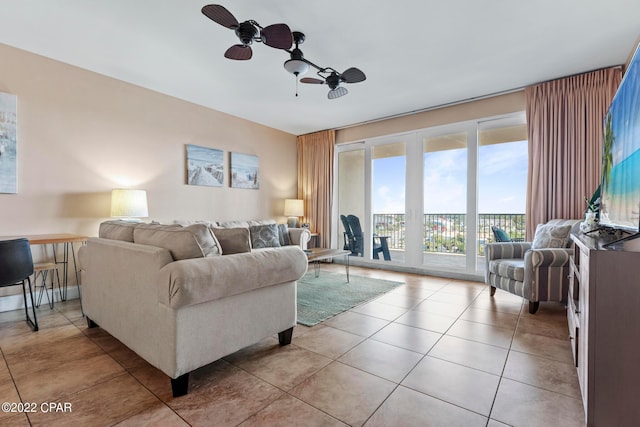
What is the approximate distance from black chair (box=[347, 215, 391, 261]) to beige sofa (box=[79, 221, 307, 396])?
3388 mm

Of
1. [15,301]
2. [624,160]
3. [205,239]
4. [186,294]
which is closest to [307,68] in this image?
[205,239]

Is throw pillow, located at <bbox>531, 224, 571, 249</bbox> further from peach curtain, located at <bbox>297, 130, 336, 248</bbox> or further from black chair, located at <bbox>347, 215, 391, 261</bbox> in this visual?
peach curtain, located at <bbox>297, 130, 336, 248</bbox>

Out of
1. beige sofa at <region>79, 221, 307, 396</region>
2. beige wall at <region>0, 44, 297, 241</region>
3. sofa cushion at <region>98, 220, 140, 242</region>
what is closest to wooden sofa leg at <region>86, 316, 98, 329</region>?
beige sofa at <region>79, 221, 307, 396</region>

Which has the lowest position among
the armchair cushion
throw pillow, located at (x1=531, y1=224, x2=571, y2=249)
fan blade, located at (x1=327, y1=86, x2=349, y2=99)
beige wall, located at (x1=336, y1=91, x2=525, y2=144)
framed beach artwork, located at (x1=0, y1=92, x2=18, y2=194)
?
the armchair cushion

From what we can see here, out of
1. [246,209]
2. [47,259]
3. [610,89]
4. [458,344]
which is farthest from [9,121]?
[610,89]

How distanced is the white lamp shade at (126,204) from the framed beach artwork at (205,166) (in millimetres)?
1017

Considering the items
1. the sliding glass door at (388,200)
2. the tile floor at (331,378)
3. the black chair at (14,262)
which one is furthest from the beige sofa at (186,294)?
the sliding glass door at (388,200)

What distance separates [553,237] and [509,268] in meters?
0.55

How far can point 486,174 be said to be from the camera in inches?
178

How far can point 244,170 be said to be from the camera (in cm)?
512

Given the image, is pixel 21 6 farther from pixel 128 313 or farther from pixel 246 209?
pixel 246 209

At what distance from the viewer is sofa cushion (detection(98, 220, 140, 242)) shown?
2.15m

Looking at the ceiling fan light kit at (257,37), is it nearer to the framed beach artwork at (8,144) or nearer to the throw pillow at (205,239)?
the throw pillow at (205,239)

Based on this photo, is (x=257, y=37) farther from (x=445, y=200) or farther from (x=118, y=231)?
(x=445, y=200)
